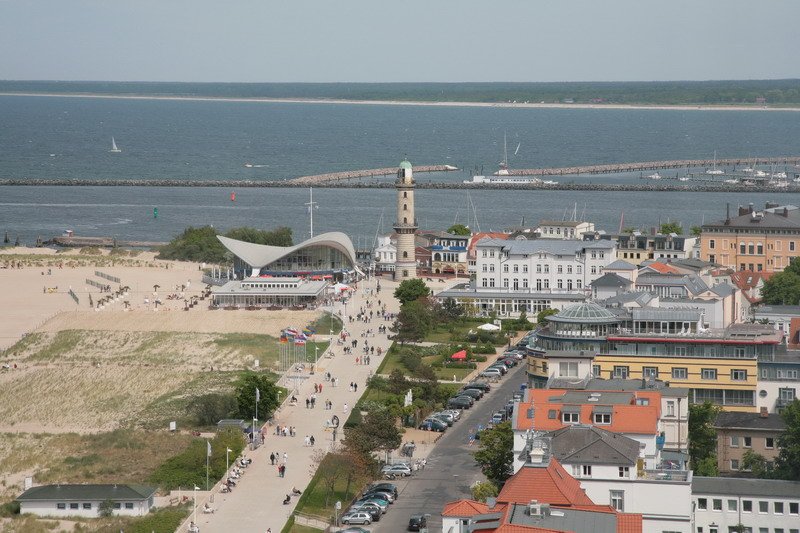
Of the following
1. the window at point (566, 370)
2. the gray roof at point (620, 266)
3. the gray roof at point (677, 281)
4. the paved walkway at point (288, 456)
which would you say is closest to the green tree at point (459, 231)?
the paved walkway at point (288, 456)

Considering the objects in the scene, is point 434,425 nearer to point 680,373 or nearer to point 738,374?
point 680,373

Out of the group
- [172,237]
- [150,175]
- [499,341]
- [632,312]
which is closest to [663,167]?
[150,175]

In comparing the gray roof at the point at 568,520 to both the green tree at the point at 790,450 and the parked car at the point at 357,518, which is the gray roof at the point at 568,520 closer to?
the parked car at the point at 357,518

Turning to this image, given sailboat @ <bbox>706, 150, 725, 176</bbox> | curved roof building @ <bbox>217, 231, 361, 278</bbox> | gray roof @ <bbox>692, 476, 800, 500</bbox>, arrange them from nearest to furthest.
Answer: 1. gray roof @ <bbox>692, 476, 800, 500</bbox>
2. curved roof building @ <bbox>217, 231, 361, 278</bbox>
3. sailboat @ <bbox>706, 150, 725, 176</bbox>

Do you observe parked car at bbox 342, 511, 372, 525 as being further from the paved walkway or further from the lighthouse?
the lighthouse

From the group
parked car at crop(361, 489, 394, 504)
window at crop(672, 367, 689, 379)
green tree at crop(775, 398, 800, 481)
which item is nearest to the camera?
green tree at crop(775, 398, 800, 481)

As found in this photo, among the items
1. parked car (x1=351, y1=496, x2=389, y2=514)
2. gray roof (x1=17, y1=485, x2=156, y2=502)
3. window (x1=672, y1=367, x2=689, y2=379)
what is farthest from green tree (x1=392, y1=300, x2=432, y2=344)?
parked car (x1=351, y1=496, x2=389, y2=514)
